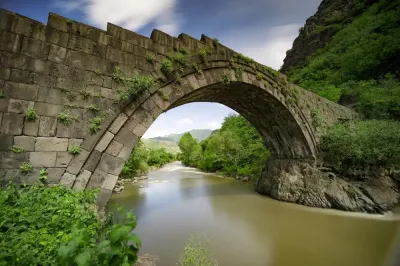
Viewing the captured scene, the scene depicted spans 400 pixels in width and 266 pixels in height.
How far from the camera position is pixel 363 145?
11031 millimetres

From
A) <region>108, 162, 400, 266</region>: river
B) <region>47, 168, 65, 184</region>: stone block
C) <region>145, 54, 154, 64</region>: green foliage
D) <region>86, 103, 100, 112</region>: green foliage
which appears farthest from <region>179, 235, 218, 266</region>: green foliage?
<region>145, 54, 154, 64</region>: green foliage

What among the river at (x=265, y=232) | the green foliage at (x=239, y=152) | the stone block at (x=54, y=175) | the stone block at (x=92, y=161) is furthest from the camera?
the green foliage at (x=239, y=152)

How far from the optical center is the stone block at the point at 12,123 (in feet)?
13.7

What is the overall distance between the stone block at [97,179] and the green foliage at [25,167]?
Result: 1160 millimetres

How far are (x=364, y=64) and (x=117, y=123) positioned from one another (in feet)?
81.5

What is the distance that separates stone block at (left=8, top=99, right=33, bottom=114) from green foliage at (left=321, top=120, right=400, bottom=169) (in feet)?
44.4

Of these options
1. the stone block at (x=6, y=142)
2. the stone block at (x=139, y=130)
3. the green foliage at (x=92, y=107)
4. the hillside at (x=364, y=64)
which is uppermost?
the hillside at (x=364, y=64)

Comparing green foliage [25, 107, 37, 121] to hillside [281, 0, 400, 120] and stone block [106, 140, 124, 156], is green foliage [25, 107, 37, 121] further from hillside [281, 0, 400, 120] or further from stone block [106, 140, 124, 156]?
hillside [281, 0, 400, 120]

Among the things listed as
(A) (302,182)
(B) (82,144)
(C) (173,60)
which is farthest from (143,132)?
(A) (302,182)

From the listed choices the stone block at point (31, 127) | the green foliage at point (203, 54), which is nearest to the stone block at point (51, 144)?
the stone block at point (31, 127)

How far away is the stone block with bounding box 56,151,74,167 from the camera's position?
181 inches

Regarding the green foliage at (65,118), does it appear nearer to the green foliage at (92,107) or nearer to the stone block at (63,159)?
the green foliage at (92,107)

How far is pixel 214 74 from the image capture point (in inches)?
305

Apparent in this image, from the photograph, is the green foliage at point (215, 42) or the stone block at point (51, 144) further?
the green foliage at point (215, 42)
